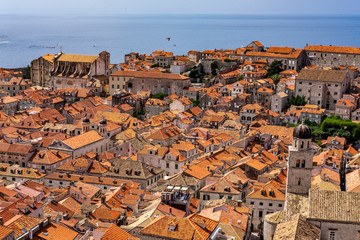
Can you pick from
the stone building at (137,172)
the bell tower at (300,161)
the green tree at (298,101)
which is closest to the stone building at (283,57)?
the green tree at (298,101)

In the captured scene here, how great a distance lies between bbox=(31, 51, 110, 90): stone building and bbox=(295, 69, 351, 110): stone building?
97.9ft

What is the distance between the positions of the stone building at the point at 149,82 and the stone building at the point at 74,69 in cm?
655

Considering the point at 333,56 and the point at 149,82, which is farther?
the point at 333,56

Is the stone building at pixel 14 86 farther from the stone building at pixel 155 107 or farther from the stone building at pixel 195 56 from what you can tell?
the stone building at pixel 195 56

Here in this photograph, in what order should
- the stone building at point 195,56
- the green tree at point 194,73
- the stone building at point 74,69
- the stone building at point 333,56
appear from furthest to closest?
the stone building at point 195,56 < the stone building at point 74,69 < the green tree at point 194,73 < the stone building at point 333,56

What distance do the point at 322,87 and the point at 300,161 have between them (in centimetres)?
3517

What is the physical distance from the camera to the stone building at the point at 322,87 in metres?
60.5

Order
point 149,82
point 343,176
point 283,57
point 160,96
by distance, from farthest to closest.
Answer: point 283,57, point 149,82, point 160,96, point 343,176

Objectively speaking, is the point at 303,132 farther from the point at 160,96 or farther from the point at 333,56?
the point at 333,56

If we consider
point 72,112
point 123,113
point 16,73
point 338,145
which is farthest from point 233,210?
point 16,73

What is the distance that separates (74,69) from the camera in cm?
7812

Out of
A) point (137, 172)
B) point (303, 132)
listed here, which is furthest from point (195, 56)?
point (303, 132)

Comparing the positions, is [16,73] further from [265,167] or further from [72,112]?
[265,167]

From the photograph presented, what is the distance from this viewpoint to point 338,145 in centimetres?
5050
